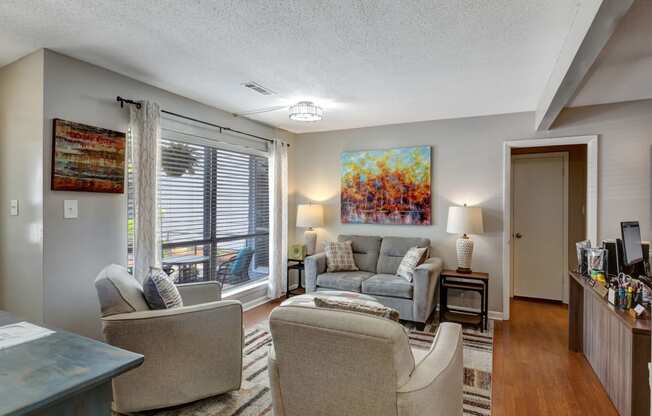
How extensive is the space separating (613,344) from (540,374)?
Answer: 2.06ft

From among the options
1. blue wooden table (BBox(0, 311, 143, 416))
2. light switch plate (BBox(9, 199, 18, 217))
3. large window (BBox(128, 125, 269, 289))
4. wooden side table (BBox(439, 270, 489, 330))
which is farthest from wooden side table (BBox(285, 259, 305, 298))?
blue wooden table (BBox(0, 311, 143, 416))

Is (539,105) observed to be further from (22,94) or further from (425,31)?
(22,94)

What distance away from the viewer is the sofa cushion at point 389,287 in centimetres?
359

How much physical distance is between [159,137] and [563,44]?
3239 millimetres

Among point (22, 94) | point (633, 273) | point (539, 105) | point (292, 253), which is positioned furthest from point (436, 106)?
point (22, 94)

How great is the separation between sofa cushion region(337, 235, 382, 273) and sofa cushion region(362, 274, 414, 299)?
0.51 m

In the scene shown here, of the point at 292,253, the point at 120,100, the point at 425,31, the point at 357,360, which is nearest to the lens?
the point at 357,360

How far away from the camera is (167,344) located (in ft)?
6.69

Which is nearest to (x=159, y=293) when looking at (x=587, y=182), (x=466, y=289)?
(x=466, y=289)

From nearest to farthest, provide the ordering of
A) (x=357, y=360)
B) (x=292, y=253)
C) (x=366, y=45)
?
(x=357, y=360) < (x=366, y=45) < (x=292, y=253)

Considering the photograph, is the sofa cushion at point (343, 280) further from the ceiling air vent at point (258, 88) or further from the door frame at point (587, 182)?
the ceiling air vent at point (258, 88)

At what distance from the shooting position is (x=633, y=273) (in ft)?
8.93

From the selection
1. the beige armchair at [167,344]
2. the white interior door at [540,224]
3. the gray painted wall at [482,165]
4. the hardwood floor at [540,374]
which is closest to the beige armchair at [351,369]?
the beige armchair at [167,344]

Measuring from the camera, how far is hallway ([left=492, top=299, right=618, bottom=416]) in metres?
2.28
